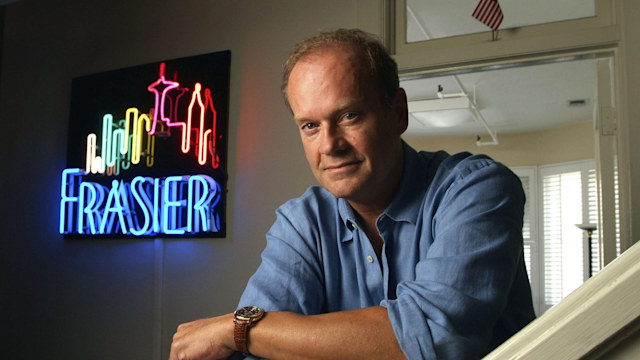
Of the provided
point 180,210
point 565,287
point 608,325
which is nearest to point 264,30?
point 180,210

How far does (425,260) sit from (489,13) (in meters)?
2.14

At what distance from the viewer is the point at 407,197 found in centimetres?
112

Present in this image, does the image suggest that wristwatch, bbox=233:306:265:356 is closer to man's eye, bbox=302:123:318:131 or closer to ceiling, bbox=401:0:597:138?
man's eye, bbox=302:123:318:131

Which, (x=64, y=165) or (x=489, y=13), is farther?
(x=64, y=165)

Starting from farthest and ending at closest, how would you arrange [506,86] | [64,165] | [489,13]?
[506,86] < [64,165] < [489,13]

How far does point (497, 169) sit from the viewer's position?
1.00 m

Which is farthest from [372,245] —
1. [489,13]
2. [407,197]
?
[489,13]

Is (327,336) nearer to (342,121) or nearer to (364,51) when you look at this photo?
(342,121)

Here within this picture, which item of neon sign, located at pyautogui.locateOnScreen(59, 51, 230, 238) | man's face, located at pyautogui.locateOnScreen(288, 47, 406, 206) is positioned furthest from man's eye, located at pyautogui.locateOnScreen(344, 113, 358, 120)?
neon sign, located at pyautogui.locateOnScreen(59, 51, 230, 238)

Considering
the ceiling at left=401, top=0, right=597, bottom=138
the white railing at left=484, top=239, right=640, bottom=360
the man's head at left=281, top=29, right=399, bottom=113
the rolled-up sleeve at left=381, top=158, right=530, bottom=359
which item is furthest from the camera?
the ceiling at left=401, top=0, right=597, bottom=138

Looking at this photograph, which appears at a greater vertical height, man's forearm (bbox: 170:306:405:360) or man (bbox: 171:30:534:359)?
man (bbox: 171:30:534:359)

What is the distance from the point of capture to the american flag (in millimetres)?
2663

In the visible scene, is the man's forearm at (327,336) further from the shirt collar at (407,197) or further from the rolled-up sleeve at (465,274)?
the shirt collar at (407,197)

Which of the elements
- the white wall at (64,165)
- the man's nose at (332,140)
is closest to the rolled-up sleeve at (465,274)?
the man's nose at (332,140)
